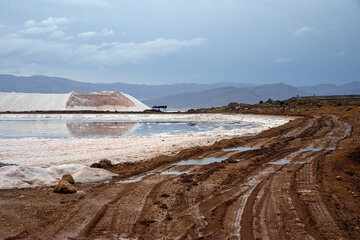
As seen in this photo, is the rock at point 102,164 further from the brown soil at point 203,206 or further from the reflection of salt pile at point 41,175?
the reflection of salt pile at point 41,175

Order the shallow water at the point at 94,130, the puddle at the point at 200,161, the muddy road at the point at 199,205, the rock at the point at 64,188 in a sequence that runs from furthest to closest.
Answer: the shallow water at the point at 94,130
the puddle at the point at 200,161
the rock at the point at 64,188
the muddy road at the point at 199,205

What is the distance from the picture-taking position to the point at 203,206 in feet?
20.9

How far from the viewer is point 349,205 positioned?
625 centimetres

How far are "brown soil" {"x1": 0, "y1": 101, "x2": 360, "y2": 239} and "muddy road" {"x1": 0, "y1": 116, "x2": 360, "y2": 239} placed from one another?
0.01 metres

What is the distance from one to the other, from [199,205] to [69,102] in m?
63.0

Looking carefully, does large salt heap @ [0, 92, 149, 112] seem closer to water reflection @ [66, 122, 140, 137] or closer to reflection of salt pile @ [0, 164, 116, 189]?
water reflection @ [66, 122, 140, 137]

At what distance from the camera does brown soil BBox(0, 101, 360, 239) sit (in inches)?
203

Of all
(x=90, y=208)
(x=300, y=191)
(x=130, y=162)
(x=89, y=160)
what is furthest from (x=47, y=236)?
(x=89, y=160)

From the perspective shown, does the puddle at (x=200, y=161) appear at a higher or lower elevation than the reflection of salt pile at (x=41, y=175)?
lower

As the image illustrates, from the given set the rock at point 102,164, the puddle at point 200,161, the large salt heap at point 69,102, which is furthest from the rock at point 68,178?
the large salt heap at point 69,102

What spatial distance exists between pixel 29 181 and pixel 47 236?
3.71 metres

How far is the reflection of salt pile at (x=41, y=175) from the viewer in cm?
825

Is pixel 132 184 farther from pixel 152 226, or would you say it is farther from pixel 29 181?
pixel 152 226

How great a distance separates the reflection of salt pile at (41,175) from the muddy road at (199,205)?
414 millimetres
